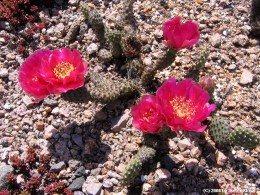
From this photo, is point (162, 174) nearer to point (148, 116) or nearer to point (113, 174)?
point (113, 174)

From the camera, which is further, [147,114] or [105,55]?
[105,55]

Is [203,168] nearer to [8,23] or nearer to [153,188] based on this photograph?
[153,188]

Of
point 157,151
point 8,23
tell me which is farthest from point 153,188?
point 8,23

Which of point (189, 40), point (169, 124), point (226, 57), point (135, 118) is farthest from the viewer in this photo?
point (226, 57)

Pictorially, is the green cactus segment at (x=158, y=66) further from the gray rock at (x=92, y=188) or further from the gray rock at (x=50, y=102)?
the gray rock at (x=92, y=188)

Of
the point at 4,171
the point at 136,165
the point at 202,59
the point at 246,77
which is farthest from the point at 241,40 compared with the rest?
the point at 4,171

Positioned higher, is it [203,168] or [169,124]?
[169,124]
